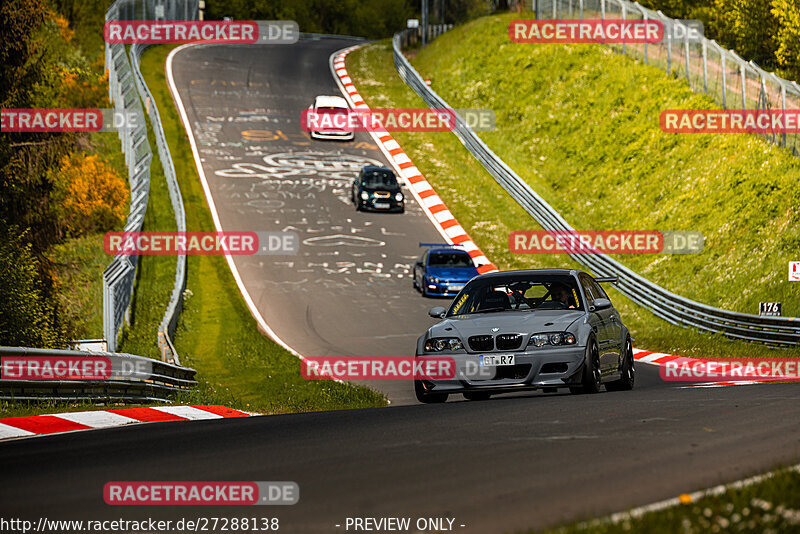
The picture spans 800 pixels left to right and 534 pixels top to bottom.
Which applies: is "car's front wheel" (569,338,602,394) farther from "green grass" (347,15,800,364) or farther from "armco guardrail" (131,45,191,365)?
"green grass" (347,15,800,364)

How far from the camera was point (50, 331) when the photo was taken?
2381cm

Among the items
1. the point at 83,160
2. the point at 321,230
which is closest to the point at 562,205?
the point at 321,230

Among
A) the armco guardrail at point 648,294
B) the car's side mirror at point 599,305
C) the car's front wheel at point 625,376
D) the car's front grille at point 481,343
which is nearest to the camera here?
the car's front grille at point 481,343

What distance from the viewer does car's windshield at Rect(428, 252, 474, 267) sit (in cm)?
3052

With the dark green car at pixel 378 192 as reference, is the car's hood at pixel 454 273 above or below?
below

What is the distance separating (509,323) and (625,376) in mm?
2785

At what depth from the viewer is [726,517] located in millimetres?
5523

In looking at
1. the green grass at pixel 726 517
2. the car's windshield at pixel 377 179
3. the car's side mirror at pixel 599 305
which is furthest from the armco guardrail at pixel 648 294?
the green grass at pixel 726 517

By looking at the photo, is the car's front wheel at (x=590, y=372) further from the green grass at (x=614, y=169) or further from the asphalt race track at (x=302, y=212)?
the green grass at (x=614, y=169)

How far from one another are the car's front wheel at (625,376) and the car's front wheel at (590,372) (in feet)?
5.19

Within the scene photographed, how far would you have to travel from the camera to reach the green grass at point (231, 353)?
17.1m

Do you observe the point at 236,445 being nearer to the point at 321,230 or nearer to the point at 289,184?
the point at 321,230

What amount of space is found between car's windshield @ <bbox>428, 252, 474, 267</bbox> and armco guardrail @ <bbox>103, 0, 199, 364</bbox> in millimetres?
6766

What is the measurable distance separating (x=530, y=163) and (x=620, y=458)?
40125 millimetres
